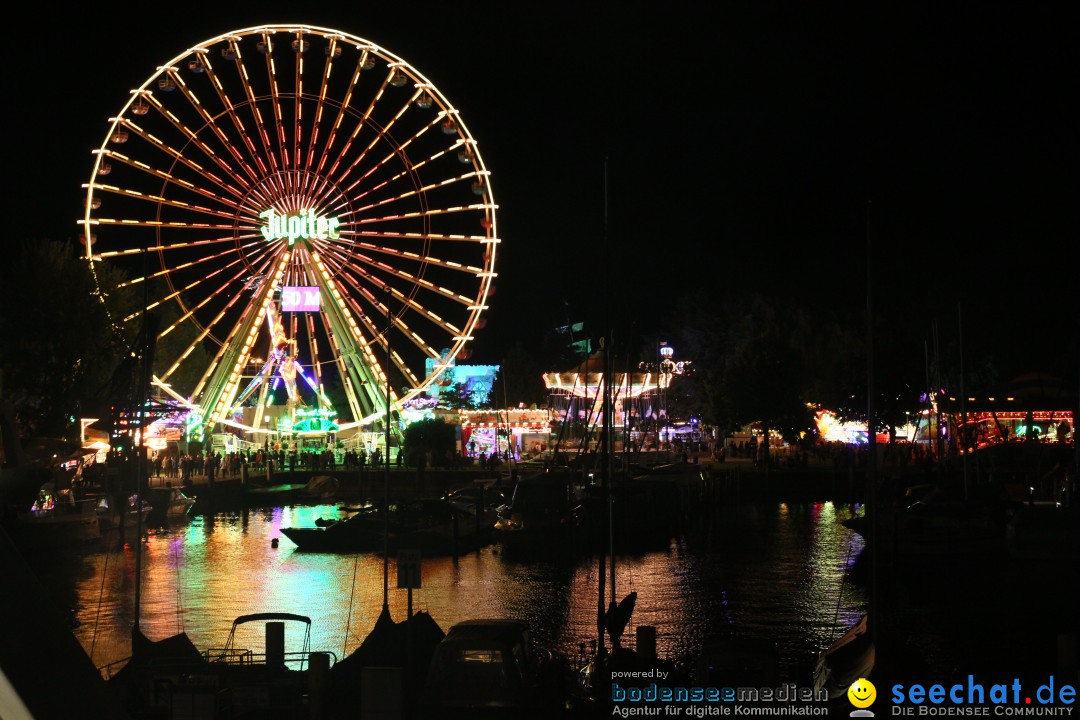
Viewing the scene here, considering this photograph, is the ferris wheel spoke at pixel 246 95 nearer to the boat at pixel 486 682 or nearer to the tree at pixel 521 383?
the boat at pixel 486 682

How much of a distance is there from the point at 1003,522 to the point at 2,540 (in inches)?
1447

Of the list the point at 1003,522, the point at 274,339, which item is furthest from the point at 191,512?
the point at 1003,522

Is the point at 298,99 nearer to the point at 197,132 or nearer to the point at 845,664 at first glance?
the point at 197,132

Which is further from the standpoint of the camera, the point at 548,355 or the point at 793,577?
the point at 548,355

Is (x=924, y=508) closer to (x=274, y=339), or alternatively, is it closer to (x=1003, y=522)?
(x=1003, y=522)

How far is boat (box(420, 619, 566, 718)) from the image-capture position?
41.2 feet

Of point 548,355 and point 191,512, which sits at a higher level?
point 548,355

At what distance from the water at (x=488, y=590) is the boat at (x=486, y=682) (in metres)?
4.23

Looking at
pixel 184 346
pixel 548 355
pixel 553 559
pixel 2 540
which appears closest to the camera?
pixel 2 540

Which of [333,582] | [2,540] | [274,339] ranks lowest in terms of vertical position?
[333,582]

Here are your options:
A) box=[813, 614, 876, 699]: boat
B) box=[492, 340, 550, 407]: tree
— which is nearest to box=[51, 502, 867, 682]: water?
box=[813, 614, 876, 699]: boat

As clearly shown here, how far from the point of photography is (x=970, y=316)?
77625mm

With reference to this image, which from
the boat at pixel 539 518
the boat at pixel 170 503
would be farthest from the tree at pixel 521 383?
the boat at pixel 539 518

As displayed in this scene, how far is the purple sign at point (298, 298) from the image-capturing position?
4794cm
